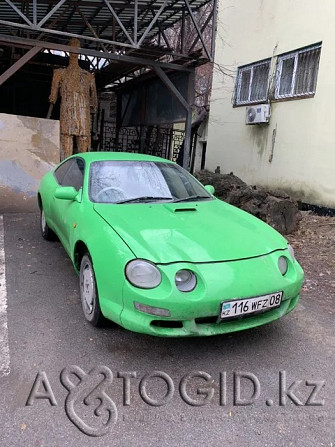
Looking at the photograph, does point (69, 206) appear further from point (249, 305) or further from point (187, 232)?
point (249, 305)

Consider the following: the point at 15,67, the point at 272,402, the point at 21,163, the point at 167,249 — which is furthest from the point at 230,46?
the point at 272,402

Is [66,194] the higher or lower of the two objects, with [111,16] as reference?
lower

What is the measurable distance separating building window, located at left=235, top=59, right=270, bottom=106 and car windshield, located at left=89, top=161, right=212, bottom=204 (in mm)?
6161

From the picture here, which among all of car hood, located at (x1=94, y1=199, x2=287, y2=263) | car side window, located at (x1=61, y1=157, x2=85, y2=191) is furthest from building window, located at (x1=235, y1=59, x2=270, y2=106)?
car hood, located at (x1=94, y1=199, x2=287, y2=263)

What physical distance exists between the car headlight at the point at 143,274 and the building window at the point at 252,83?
26.0 feet

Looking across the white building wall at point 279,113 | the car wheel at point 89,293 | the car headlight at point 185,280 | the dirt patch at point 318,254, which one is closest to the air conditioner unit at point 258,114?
the white building wall at point 279,113

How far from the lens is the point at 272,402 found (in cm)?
239

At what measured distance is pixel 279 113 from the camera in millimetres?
8789

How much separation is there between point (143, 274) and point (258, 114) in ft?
24.8

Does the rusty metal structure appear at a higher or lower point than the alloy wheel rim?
higher

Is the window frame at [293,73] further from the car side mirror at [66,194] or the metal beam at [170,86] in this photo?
the car side mirror at [66,194]

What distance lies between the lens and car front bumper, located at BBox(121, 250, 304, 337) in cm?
248

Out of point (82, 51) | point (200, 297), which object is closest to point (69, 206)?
point (200, 297)

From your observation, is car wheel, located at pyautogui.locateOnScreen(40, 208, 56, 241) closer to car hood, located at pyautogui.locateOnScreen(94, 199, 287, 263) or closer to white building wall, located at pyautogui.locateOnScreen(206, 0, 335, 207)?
car hood, located at pyautogui.locateOnScreen(94, 199, 287, 263)
